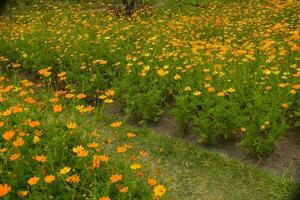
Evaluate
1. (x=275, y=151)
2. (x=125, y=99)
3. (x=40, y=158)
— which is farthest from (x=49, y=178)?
(x=125, y=99)

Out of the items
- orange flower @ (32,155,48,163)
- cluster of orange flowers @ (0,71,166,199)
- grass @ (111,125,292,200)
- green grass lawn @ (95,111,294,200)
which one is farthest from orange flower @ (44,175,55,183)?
grass @ (111,125,292,200)

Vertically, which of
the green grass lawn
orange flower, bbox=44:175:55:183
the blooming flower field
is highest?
orange flower, bbox=44:175:55:183

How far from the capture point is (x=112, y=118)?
18.8 feet

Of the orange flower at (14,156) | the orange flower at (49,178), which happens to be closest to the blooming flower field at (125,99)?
the orange flower at (49,178)

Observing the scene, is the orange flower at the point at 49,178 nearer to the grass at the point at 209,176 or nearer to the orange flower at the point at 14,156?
the orange flower at the point at 14,156

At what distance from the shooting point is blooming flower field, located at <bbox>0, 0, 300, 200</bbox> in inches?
138

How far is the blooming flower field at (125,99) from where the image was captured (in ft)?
11.5

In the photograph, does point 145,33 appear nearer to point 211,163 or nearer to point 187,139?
point 187,139

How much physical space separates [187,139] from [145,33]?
11.6 ft

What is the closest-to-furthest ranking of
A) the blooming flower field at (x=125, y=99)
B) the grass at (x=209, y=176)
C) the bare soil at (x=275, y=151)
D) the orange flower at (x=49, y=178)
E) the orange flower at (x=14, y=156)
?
the orange flower at (x=49, y=178)
the orange flower at (x=14, y=156)
the blooming flower field at (x=125, y=99)
the grass at (x=209, y=176)
the bare soil at (x=275, y=151)

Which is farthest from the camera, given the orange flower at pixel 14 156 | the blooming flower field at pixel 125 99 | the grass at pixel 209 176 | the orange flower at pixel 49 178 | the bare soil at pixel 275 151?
the bare soil at pixel 275 151

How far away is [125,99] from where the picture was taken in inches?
229

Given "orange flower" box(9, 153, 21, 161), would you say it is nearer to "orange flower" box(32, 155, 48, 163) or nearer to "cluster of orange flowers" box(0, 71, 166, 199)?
"cluster of orange flowers" box(0, 71, 166, 199)

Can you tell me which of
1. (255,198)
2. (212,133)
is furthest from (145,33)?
(255,198)
